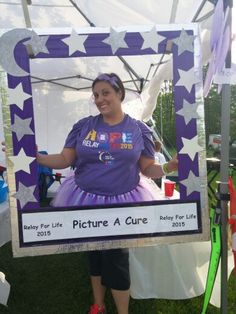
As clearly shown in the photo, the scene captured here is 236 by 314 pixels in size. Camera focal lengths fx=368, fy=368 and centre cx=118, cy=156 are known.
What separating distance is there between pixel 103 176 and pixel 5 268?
1.77 m

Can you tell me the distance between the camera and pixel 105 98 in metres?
1.66

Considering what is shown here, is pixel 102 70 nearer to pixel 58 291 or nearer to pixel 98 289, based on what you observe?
pixel 98 289

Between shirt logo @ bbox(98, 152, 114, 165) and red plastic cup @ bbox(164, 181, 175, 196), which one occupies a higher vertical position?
shirt logo @ bbox(98, 152, 114, 165)

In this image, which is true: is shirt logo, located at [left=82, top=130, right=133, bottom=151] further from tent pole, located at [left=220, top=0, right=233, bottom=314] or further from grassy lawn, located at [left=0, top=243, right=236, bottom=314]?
grassy lawn, located at [left=0, top=243, right=236, bottom=314]

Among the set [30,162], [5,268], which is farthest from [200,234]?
[5,268]

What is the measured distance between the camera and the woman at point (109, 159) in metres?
1.60

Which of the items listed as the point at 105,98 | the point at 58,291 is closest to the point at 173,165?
the point at 105,98

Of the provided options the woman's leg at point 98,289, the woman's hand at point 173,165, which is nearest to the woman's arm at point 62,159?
the woman's hand at point 173,165

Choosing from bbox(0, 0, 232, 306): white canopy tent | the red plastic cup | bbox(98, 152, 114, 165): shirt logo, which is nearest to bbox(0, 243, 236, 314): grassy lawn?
bbox(0, 0, 232, 306): white canopy tent

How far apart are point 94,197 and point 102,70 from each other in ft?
3.02

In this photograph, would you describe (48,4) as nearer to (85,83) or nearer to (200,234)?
(85,83)

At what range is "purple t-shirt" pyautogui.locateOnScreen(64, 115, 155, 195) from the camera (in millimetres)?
1597

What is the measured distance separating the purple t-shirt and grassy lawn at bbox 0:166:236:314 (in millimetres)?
1075

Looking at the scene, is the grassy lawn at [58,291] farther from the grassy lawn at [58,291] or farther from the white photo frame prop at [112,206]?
the white photo frame prop at [112,206]
